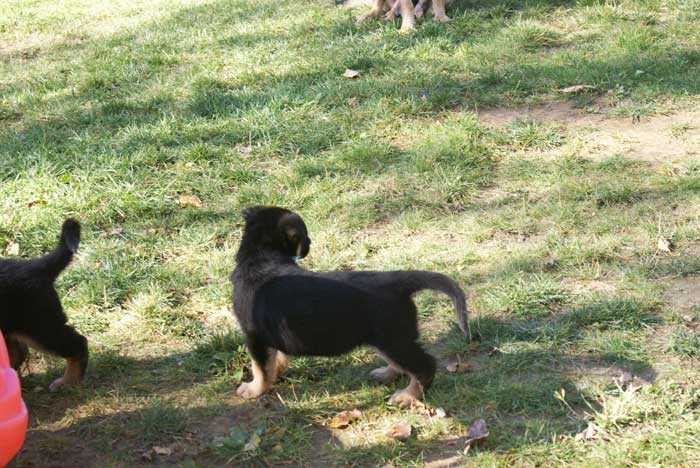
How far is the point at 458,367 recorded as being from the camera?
474cm

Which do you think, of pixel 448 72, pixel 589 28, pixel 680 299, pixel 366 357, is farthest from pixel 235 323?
pixel 589 28

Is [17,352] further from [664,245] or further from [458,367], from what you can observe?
[664,245]

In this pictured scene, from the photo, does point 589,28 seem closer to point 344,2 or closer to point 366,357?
point 344,2

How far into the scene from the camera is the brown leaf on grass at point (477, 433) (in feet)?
13.5

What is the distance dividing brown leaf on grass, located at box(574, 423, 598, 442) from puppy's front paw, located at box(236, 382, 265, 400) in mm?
1558

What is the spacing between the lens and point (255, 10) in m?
10.8

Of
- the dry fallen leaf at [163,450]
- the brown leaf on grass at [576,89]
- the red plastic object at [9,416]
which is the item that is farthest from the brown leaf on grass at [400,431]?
the brown leaf on grass at [576,89]

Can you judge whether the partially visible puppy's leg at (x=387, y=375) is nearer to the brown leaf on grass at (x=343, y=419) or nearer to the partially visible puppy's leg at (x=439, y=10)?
the brown leaf on grass at (x=343, y=419)

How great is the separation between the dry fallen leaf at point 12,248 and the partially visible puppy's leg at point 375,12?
5.07 meters

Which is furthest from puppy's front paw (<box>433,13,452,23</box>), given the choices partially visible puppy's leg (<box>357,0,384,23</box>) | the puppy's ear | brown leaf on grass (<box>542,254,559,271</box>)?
the puppy's ear

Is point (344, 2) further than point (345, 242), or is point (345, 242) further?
point (344, 2)

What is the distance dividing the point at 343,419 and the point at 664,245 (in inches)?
97.8

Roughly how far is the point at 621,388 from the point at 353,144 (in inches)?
139

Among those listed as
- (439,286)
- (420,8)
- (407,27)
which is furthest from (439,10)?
(439,286)
